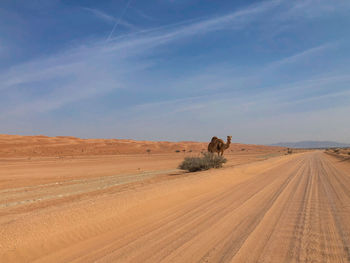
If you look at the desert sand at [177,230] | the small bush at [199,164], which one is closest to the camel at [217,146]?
the small bush at [199,164]

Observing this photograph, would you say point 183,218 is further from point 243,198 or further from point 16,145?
point 16,145

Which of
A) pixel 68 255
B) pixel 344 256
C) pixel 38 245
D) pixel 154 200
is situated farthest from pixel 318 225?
pixel 38 245

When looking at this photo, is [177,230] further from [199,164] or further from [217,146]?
[217,146]

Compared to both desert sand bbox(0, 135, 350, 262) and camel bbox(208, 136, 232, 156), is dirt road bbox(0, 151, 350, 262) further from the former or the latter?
camel bbox(208, 136, 232, 156)

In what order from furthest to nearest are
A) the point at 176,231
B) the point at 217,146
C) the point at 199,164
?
the point at 217,146 < the point at 199,164 < the point at 176,231

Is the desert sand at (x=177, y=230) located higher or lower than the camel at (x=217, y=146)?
lower

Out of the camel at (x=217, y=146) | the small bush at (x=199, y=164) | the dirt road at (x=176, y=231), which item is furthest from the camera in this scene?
the camel at (x=217, y=146)

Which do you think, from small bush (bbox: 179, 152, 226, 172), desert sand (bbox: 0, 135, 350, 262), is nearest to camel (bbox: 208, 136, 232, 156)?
small bush (bbox: 179, 152, 226, 172)

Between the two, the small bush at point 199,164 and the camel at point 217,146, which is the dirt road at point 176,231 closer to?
the small bush at point 199,164

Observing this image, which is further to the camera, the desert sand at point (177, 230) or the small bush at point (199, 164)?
the small bush at point (199, 164)

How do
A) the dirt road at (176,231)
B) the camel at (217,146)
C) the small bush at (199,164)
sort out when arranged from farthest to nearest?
1. the camel at (217,146)
2. the small bush at (199,164)
3. the dirt road at (176,231)

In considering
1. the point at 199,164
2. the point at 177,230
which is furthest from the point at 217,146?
the point at 177,230

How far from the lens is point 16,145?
56.0 metres

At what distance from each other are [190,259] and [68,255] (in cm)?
209
